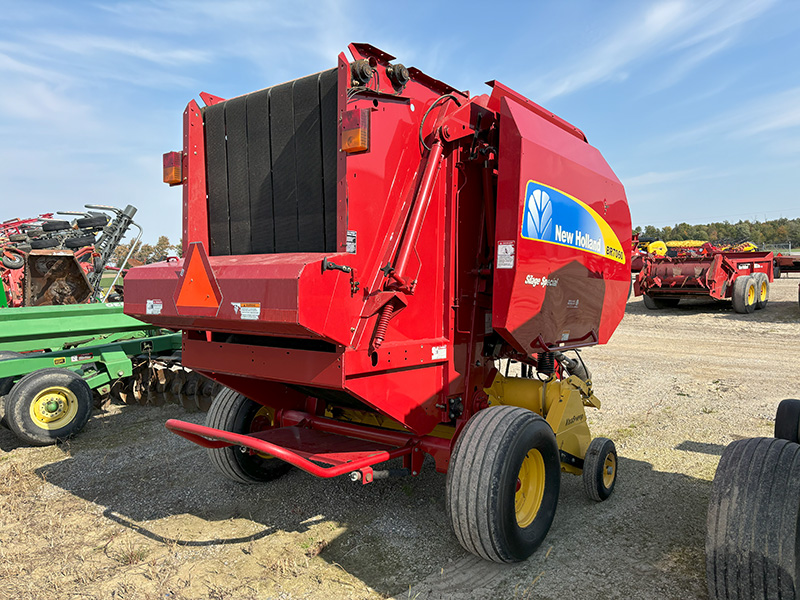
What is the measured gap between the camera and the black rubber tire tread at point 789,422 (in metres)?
3.12

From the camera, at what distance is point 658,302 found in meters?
16.7

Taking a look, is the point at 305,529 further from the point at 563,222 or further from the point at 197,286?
the point at 563,222

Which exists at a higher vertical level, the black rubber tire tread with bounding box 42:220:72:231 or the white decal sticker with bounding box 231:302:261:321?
the black rubber tire tread with bounding box 42:220:72:231

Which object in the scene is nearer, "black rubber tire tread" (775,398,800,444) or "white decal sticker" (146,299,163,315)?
"black rubber tire tread" (775,398,800,444)

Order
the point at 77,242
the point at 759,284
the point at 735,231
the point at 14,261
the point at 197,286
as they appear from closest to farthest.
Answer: the point at 197,286 → the point at 14,261 → the point at 77,242 → the point at 759,284 → the point at 735,231

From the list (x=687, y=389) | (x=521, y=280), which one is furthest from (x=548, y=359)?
(x=687, y=389)

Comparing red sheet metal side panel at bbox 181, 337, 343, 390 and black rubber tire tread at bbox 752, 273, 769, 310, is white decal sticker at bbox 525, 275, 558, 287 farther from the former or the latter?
black rubber tire tread at bbox 752, 273, 769, 310

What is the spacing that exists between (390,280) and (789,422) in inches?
93.3

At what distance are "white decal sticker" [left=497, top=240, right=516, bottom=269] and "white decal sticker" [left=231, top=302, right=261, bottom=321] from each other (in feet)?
4.77

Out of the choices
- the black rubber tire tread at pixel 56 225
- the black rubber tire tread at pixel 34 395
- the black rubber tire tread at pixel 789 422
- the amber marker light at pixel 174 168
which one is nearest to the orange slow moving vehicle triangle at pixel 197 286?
the amber marker light at pixel 174 168

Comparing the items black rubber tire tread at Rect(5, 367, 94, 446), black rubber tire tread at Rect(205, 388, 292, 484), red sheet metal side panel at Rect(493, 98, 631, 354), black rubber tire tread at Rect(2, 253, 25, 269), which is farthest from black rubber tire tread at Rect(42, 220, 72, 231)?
red sheet metal side panel at Rect(493, 98, 631, 354)

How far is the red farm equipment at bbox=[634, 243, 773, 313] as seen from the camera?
14477 mm

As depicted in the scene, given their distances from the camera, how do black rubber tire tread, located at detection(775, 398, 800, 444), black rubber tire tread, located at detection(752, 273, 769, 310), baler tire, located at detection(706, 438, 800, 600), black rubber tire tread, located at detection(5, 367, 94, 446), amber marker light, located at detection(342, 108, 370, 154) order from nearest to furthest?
baler tire, located at detection(706, 438, 800, 600) < amber marker light, located at detection(342, 108, 370, 154) < black rubber tire tread, located at detection(775, 398, 800, 444) < black rubber tire tread, located at detection(5, 367, 94, 446) < black rubber tire tread, located at detection(752, 273, 769, 310)

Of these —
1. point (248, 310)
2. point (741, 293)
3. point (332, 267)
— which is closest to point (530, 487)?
point (332, 267)
